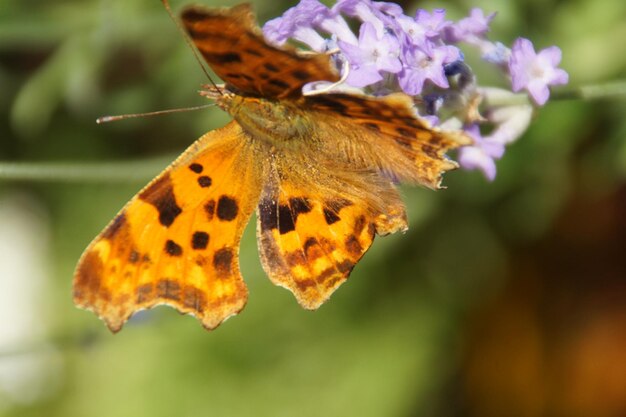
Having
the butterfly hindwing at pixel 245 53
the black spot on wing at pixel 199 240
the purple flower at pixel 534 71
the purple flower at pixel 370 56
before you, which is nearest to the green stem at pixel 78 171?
the black spot on wing at pixel 199 240

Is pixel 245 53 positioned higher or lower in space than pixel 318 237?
higher

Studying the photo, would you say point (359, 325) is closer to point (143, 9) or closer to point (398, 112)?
point (143, 9)

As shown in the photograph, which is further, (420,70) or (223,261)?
(223,261)

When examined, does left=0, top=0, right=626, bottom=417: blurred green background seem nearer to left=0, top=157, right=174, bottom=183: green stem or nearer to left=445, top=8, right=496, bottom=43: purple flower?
left=0, top=157, right=174, bottom=183: green stem

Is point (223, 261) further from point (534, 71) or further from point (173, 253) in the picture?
point (534, 71)

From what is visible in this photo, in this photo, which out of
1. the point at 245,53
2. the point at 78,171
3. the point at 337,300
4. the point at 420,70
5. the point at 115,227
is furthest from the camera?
the point at 337,300

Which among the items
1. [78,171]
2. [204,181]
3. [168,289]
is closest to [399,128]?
[204,181]
